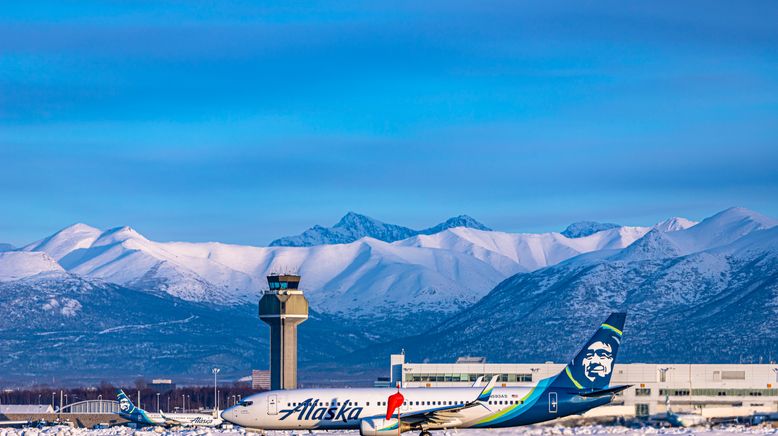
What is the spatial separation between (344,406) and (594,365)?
67.8 feet

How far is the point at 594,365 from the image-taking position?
392 feet

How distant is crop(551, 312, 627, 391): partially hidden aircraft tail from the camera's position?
11800 centimetres

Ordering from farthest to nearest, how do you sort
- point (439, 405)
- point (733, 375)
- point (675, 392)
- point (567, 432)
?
1. point (733, 375)
2. point (675, 392)
3. point (567, 432)
4. point (439, 405)

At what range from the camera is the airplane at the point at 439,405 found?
113 metres

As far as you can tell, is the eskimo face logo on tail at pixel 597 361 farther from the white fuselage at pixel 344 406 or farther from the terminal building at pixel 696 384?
the terminal building at pixel 696 384

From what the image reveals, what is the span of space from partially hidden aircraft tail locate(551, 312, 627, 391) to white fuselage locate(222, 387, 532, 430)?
12.2 feet

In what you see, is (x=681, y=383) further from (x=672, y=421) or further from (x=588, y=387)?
(x=588, y=387)

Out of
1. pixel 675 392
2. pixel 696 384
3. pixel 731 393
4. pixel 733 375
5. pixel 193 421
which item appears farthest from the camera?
pixel 193 421

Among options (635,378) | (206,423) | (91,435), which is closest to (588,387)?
(91,435)

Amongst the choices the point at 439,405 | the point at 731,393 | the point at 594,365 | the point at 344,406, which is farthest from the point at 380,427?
the point at 731,393

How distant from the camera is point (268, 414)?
117 meters

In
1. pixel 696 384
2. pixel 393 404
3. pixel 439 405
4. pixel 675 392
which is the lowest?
pixel 439 405

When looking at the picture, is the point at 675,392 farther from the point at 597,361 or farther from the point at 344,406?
the point at 344,406

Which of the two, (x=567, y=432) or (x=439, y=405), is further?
(x=567, y=432)
